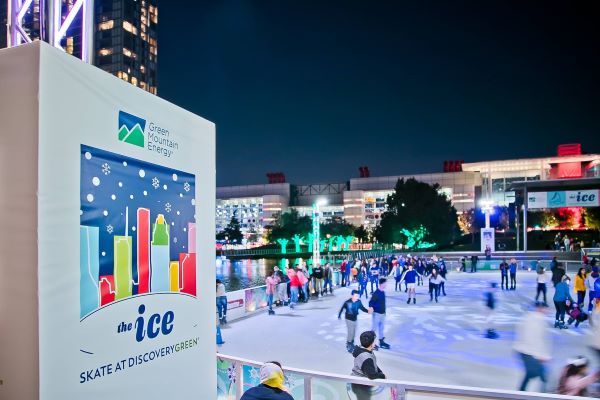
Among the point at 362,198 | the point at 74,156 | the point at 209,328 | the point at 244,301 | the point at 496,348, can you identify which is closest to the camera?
the point at 74,156

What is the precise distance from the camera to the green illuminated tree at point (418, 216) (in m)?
67.0

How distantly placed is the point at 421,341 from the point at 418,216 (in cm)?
5649

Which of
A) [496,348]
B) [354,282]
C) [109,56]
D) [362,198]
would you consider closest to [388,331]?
[496,348]

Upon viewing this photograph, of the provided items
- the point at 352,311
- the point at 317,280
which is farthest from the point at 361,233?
the point at 352,311

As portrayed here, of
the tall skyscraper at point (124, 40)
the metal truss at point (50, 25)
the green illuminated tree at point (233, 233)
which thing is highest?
the tall skyscraper at point (124, 40)

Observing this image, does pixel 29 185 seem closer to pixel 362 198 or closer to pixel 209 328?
pixel 209 328

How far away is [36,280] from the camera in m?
2.25

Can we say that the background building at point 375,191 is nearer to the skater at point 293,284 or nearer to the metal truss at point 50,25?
the skater at point 293,284

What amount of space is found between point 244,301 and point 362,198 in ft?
307

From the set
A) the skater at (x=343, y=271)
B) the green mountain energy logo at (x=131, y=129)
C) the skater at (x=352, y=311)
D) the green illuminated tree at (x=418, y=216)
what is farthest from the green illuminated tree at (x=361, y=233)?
the green mountain energy logo at (x=131, y=129)

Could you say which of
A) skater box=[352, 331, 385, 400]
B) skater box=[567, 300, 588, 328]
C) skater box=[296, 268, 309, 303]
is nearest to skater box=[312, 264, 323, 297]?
skater box=[296, 268, 309, 303]

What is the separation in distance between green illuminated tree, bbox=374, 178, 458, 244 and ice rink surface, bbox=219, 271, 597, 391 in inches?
1865

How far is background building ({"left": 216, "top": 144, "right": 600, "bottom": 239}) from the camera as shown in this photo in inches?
3083

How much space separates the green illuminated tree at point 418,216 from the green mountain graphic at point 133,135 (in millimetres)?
66704
